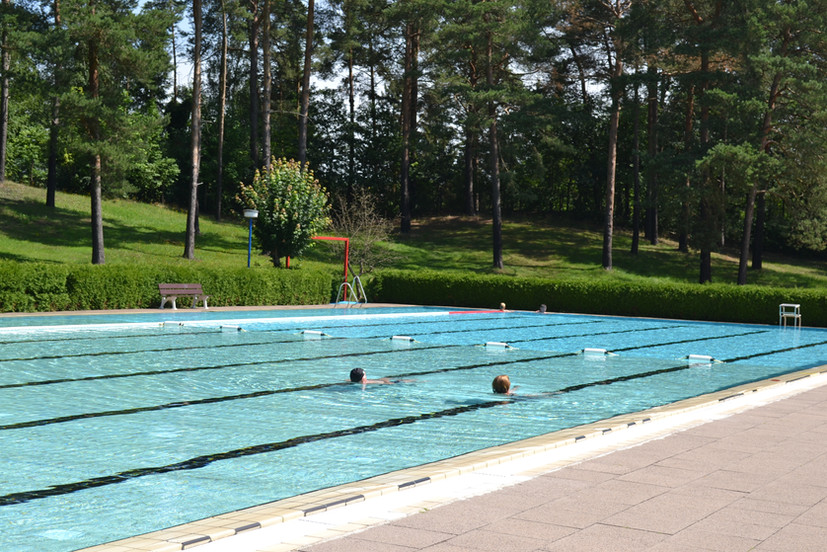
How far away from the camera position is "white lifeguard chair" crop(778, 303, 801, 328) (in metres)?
26.5

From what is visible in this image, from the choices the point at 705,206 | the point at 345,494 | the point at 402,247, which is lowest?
the point at 345,494

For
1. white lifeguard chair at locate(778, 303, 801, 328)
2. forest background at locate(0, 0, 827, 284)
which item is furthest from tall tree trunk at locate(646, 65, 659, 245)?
white lifeguard chair at locate(778, 303, 801, 328)

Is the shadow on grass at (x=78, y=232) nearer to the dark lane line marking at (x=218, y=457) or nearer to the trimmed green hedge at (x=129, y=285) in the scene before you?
the trimmed green hedge at (x=129, y=285)

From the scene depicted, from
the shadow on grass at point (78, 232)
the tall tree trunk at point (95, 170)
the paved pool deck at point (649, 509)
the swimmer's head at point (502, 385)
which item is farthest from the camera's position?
the shadow on grass at point (78, 232)

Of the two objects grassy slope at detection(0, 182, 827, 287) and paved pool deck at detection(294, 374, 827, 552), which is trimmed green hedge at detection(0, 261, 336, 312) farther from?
paved pool deck at detection(294, 374, 827, 552)

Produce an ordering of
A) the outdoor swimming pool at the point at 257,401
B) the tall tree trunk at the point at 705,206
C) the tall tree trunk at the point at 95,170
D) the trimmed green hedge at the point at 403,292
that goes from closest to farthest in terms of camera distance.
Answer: the outdoor swimming pool at the point at 257,401 → the trimmed green hedge at the point at 403,292 → the tall tree trunk at the point at 95,170 → the tall tree trunk at the point at 705,206

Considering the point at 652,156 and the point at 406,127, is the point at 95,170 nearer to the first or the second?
the point at 406,127

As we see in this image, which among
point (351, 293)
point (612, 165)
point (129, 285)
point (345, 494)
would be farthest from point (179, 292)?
point (612, 165)

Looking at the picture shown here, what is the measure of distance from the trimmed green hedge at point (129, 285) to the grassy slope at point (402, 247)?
7461 millimetres

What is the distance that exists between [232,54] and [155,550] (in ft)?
188

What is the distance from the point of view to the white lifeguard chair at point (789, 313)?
26469 millimetres

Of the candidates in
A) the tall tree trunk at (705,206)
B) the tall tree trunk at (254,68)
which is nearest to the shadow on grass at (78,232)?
the tall tree trunk at (254,68)

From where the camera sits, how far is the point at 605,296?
3002 centimetres

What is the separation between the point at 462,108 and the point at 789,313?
23365mm
